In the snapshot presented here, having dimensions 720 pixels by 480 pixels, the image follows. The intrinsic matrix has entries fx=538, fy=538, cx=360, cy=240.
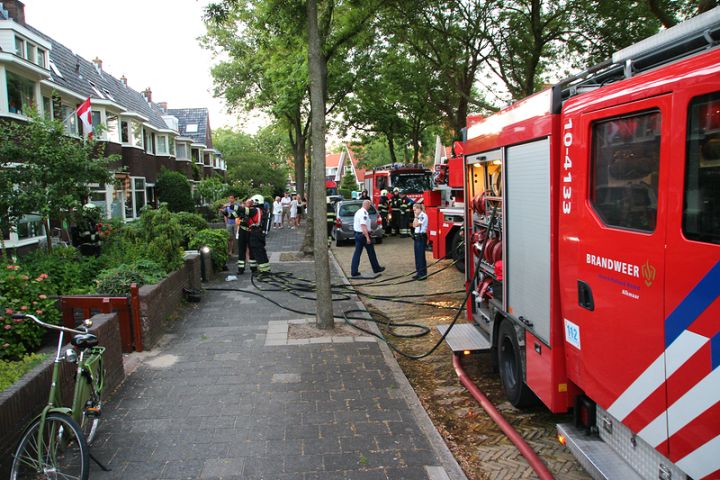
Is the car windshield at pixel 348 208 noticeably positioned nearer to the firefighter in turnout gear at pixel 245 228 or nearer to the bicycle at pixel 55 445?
the firefighter in turnout gear at pixel 245 228

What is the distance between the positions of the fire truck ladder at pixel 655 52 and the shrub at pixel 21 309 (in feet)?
17.9

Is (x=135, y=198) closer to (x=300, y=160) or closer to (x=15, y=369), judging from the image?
(x=300, y=160)

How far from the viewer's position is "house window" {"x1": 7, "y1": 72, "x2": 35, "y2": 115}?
16047mm

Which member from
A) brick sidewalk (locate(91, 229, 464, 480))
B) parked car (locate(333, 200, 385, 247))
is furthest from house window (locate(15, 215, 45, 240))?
brick sidewalk (locate(91, 229, 464, 480))

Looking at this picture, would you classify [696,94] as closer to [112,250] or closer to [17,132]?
[112,250]

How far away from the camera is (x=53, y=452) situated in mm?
3502

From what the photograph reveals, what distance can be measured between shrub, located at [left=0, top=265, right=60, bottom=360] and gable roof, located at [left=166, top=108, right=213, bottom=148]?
42.5 m

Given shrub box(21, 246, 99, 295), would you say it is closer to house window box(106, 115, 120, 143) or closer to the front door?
the front door

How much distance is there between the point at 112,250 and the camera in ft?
30.1

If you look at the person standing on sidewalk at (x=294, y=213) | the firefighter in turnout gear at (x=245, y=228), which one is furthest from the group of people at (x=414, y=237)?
the person standing on sidewalk at (x=294, y=213)

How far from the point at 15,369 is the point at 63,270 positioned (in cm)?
379

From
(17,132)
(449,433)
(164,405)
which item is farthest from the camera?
(17,132)

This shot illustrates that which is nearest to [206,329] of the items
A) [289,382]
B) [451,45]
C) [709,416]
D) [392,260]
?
[289,382]

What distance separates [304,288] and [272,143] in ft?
187
